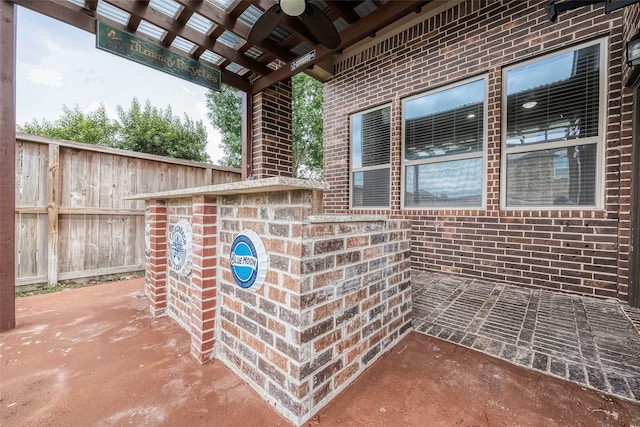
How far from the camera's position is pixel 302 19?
2121mm

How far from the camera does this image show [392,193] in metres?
4.01

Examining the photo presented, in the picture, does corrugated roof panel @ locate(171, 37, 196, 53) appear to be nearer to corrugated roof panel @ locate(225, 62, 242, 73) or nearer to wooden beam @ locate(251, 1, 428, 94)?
corrugated roof panel @ locate(225, 62, 242, 73)

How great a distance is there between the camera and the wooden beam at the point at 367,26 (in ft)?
7.49

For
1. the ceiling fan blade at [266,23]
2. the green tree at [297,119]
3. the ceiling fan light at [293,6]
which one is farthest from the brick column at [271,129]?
the green tree at [297,119]

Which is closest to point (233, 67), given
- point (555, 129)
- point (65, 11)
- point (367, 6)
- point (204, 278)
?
point (65, 11)

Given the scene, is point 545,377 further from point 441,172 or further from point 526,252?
point 441,172

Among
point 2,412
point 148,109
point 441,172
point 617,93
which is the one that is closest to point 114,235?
point 2,412

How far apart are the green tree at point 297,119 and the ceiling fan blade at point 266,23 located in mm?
6449

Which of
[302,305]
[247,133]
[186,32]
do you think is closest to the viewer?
[302,305]

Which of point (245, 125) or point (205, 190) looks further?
point (245, 125)

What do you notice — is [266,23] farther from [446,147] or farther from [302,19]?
[446,147]

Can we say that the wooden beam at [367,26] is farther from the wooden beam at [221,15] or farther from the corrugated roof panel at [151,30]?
the corrugated roof panel at [151,30]

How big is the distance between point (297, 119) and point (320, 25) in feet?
24.0

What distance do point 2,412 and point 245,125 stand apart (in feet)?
10.6
